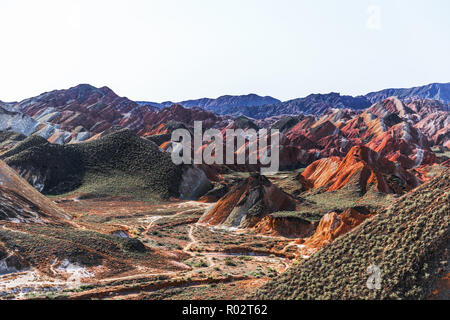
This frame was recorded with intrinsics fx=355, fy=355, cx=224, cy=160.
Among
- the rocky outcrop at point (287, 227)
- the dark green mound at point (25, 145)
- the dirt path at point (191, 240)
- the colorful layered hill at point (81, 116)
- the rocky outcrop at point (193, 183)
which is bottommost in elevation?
the dirt path at point (191, 240)

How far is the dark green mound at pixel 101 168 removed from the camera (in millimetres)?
62531

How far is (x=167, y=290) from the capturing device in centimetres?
1811

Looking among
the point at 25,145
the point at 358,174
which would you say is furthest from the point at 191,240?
the point at 25,145

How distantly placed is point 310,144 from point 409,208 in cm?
10412

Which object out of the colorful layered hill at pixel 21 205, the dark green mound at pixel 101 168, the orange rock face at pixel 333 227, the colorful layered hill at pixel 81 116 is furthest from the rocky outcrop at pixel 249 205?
the colorful layered hill at pixel 81 116

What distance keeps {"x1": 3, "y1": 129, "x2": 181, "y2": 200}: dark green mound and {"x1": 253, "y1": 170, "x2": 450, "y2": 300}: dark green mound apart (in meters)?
47.6

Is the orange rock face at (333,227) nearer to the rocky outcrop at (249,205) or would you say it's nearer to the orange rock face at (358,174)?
the rocky outcrop at (249,205)

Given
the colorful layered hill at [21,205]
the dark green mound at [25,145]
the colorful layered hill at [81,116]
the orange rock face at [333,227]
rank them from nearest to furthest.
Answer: the colorful layered hill at [21,205]
the orange rock face at [333,227]
the dark green mound at [25,145]
the colorful layered hill at [81,116]

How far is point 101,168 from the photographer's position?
6906 centimetres

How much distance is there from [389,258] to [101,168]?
6355cm

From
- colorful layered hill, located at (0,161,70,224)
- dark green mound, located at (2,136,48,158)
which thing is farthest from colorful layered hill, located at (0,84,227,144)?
colorful layered hill, located at (0,161,70,224)

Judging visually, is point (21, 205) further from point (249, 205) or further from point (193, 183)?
point (193, 183)

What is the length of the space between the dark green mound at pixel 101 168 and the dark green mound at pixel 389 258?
156ft

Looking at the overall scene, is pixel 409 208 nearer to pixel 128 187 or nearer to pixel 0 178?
pixel 0 178
